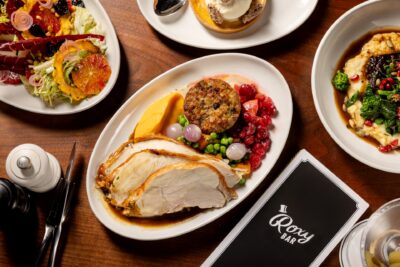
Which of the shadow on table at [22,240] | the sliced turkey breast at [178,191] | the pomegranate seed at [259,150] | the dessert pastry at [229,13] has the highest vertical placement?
the dessert pastry at [229,13]

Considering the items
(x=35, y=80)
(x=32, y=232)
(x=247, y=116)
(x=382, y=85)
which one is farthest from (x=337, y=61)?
(x=32, y=232)

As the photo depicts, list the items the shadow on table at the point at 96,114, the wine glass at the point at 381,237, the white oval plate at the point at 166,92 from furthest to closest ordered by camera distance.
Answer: the shadow on table at the point at 96,114
the white oval plate at the point at 166,92
the wine glass at the point at 381,237

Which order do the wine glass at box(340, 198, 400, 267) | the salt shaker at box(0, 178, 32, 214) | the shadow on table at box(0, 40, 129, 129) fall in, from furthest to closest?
1. the shadow on table at box(0, 40, 129, 129)
2. the salt shaker at box(0, 178, 32, 214)
3. the wine glass at box(340, 198, 400, 267)

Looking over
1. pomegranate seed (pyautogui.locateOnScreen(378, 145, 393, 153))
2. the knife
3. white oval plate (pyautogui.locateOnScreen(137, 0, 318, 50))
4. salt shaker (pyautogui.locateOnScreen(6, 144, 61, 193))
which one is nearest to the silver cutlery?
the knife

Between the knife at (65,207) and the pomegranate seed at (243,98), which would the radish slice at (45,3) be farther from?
the pomegranate seed at (243,98)

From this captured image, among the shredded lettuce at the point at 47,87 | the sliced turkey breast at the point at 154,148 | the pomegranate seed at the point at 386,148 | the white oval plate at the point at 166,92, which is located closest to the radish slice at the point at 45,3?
the shredded lettuce at the point at 47,87

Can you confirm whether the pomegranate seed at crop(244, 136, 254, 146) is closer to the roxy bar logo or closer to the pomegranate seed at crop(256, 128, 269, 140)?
the pomegranate seed at crop(256, 128, 269, 140)

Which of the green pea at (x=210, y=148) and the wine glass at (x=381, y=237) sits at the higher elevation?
the green pea at (x=210, y=148)
